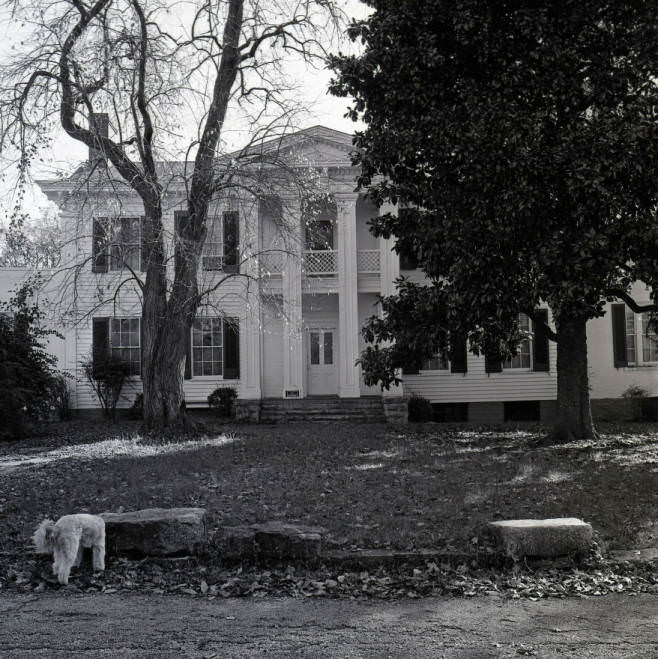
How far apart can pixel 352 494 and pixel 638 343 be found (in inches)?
606

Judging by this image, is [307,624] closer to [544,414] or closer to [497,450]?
[497,450]

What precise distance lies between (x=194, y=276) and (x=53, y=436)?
5.03m

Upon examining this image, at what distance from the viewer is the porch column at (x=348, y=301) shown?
20250mm

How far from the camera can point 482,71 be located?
11961 millimetres

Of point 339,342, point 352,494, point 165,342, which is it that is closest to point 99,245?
point 165,342

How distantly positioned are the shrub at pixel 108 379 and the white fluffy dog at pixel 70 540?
15129 mm

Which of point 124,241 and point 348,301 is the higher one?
point 124,241

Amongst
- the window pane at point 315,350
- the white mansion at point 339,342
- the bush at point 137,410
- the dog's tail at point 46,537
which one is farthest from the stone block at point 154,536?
the window pane at point 315,350

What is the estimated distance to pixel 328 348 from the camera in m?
22.1

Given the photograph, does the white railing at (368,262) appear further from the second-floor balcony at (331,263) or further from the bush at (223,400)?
the bush at (223,400)

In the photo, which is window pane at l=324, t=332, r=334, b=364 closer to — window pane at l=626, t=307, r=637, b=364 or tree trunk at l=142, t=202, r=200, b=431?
tree trunk at l=142, t=202, r=200, b=431

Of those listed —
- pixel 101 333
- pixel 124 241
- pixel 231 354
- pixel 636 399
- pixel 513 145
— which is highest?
pixel 513 145

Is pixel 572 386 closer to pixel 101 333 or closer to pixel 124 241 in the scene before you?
pixel 124 241

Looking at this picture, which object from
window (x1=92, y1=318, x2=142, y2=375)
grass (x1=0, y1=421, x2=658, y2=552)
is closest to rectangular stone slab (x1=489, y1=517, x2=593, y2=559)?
grass (x1=0, y1=421, x2=658, y2=552)
